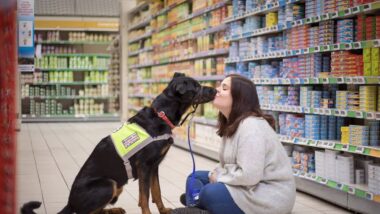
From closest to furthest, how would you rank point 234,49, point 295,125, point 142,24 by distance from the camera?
point 295,125, point 234,49, point 142,24

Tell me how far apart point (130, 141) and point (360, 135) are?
1894 millimetres

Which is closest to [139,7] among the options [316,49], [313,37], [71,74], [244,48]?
[71,74]

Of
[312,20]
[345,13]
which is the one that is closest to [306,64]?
[312,20]

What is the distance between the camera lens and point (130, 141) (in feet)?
13.5

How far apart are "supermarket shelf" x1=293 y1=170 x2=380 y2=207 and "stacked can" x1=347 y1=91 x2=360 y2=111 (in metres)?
0.65

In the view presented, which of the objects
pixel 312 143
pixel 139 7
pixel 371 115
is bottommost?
pixel 312 143

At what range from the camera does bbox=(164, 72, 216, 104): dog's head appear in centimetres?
426

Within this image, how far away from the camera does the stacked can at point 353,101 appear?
4.65m

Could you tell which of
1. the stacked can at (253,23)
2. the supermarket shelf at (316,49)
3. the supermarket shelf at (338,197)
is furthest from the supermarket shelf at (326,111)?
the stacked can at (253,23)

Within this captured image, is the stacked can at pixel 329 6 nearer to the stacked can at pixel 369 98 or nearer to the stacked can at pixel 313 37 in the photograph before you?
the stacked can at pixel 313 37

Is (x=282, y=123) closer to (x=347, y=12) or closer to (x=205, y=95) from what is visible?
(x=347, y=12)

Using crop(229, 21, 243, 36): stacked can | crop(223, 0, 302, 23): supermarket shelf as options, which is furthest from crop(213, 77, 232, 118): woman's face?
crop(229, 21, 243, 36): stacked can

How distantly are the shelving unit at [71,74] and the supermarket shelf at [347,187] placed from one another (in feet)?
38.3

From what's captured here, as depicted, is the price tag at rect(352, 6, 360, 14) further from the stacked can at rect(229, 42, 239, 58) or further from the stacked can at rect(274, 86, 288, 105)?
the stacked can at rect(229, 42, 239, 58)
